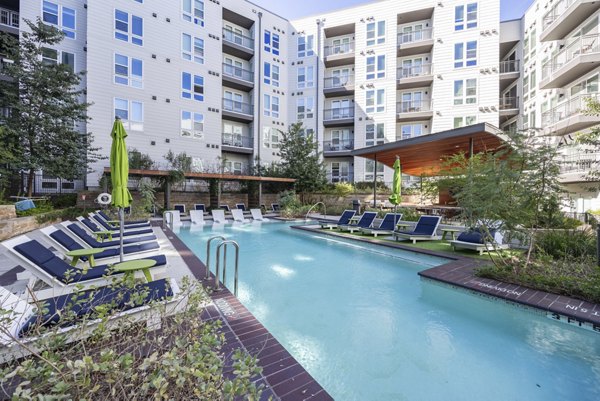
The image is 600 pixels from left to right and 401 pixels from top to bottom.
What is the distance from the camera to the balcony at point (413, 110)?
2400cm

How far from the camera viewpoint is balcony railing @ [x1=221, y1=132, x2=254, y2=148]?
77.4 ft

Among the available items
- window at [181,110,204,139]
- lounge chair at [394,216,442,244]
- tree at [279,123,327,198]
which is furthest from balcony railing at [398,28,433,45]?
lounge chair at [394,216,442,244]

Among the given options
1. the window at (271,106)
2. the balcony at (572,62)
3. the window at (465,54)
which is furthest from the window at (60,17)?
the balcony at (572,62)

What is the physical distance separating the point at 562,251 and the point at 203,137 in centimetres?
2159

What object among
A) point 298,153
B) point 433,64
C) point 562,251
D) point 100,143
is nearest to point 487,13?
point 433,64

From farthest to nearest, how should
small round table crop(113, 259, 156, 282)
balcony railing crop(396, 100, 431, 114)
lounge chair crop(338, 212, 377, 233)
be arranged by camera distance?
balcony railing crop(396, 100, 431, 114), lounge chair crop(338, 212, 377, 233), small round table crop(113, 259, 156, 282)

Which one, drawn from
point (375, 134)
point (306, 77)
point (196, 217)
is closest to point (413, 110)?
point (375, 134)

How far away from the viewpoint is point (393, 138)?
973 inches

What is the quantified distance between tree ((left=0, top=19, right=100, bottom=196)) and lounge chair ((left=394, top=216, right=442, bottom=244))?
1600 centimetres

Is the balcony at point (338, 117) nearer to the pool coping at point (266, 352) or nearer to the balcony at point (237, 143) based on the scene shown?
the balcony at point (237, 143)

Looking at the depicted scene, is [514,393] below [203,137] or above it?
below

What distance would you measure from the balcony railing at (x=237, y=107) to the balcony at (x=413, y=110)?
13250 mm

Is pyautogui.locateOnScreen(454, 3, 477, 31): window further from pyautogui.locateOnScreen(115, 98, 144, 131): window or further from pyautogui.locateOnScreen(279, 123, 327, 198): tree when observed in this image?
pyautogui.locateOnScreen(115, 98, 144, 131): window

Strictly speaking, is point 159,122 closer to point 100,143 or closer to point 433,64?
point 100,143
